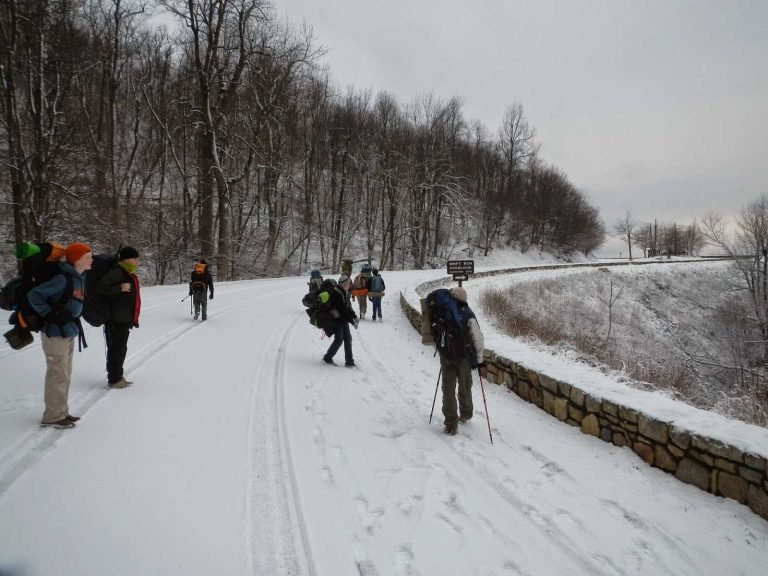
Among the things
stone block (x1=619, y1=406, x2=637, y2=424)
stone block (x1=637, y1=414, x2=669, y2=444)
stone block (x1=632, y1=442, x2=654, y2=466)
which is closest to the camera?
stone block (x1=637, y1=414, x2=669, y2=444)

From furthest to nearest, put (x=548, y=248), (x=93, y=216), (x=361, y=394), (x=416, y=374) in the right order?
(x=548, y=248) < (x=93, y=216) < (x=416, y=374) < (x=361, y=394)

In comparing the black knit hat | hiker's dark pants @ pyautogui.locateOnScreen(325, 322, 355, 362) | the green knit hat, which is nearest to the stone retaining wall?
hiker's dark pants @ pyautogui.locateOnScreen(325, 322, 355, 362)

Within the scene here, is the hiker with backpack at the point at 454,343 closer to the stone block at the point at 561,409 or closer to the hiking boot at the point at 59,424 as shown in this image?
the stone block at the point at 561,409

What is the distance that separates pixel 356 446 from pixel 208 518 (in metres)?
1.80

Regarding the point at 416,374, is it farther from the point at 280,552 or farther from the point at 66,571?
the point at 66,571

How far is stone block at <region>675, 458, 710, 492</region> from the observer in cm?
389

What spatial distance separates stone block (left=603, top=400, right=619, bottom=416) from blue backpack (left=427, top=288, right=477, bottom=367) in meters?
1.67

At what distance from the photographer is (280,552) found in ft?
9.12

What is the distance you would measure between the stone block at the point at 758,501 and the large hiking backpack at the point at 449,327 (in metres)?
2.78

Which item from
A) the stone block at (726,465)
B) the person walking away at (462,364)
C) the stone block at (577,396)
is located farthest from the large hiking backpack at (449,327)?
the stone block at (726,465)

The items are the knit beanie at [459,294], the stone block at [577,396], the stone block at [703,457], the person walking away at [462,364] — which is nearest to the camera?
the stone block at [703,457]

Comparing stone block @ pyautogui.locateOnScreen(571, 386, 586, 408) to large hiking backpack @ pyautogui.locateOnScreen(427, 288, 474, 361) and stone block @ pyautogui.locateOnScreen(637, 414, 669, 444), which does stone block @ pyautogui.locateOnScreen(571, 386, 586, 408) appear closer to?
→ stone block @ pyautogui.locateOnScreen(637, 414, 669, 444)

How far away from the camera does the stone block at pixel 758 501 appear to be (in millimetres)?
3454

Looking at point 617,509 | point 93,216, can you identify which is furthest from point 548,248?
point 617,509
